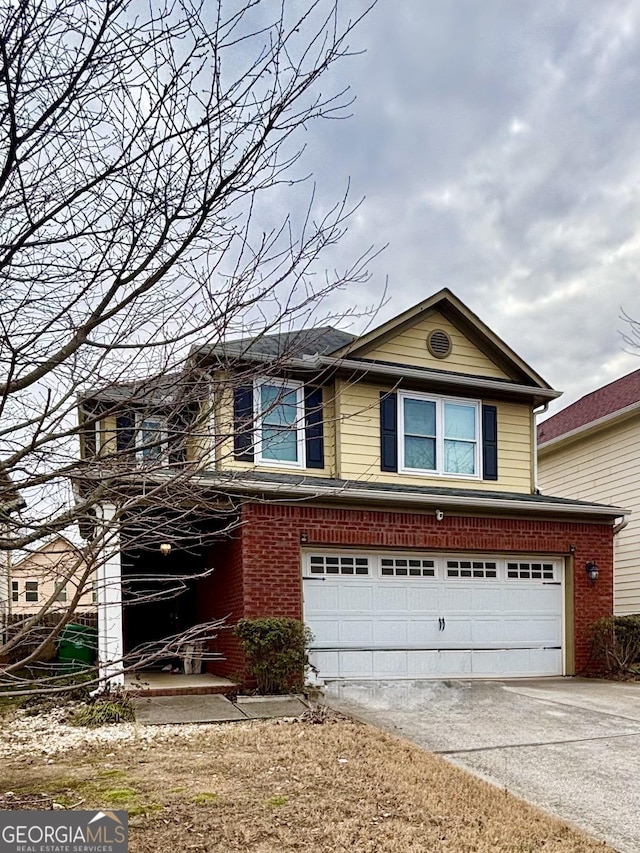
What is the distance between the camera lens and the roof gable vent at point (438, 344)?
47.5 ft

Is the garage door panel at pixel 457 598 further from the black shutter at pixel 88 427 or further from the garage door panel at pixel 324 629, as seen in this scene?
the black shutter at pixel 88 427

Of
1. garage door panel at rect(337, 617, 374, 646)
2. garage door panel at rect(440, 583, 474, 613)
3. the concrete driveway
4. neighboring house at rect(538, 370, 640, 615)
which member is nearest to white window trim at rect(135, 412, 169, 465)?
the concrete driveway

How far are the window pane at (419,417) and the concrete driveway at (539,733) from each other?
458cm

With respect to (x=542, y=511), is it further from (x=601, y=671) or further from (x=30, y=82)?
(x=30, y=82)

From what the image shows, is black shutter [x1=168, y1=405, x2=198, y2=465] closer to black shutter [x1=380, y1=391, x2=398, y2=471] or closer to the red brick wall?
the red brick wall

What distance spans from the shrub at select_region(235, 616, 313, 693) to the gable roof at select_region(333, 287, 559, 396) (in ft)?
20.4

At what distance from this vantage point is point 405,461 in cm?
1369

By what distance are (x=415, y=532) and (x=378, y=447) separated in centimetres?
192

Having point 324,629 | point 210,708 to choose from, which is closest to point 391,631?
point 324,629

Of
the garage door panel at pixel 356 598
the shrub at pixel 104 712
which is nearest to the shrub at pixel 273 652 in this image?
the garage door panel at pixel 356 598

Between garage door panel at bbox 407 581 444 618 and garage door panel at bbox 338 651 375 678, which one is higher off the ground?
garage door panel at bbox 407 581 444 618

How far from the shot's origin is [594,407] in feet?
60.9

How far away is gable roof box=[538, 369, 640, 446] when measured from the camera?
1712cm

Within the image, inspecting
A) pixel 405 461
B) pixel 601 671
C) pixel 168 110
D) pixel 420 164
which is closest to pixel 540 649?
pixel 601 671
